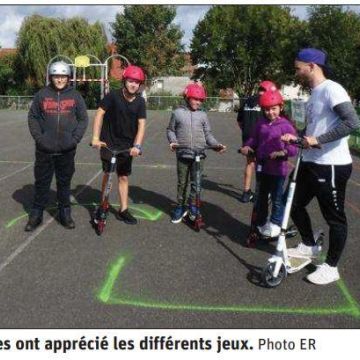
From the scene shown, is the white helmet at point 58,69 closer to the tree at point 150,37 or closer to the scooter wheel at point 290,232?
the scooter wheel at point 290,232

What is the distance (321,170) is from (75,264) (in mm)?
2550

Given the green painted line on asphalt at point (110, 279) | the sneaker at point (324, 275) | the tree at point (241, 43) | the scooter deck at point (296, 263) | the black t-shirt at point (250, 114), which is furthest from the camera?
the tree at point (241, 43)

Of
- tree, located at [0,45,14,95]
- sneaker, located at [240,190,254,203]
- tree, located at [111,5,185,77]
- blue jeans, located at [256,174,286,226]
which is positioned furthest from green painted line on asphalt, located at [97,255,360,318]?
tree, located at [111,5,185,77]

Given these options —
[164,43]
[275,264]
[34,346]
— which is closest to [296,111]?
[275,264]

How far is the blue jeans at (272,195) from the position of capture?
581 centimetres

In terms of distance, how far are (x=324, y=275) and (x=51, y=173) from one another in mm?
3416

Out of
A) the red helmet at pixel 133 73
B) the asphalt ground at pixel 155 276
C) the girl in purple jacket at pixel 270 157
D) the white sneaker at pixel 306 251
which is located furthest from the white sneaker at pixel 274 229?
the red helmet at pixel 133 73

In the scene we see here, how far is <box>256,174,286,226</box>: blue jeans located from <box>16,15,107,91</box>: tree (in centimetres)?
4730

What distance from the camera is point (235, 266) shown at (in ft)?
16.8

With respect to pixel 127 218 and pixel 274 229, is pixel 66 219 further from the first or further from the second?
pixel 274 229

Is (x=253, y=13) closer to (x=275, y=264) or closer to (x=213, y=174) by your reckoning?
(x=213, y=174)

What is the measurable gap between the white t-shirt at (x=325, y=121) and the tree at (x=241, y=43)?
54.6 metres

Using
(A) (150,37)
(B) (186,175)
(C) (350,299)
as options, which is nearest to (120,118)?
(B) (186,175)

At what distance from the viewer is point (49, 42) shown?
49.9 metres
